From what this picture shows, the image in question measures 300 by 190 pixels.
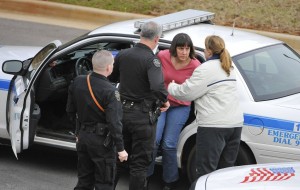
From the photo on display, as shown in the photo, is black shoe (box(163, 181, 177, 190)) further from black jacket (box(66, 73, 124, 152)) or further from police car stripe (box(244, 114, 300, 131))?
black jacket (box(66, 73, 124, 152))

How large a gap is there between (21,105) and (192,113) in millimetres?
1575

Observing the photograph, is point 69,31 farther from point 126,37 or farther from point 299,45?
point 126,37

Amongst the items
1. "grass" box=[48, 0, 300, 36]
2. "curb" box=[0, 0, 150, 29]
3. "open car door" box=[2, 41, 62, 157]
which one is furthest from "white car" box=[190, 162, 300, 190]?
"curb" box=[0, 0, 150, 29]

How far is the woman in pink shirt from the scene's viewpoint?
532 centimetres

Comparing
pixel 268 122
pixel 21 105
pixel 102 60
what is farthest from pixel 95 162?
pixel 268 122

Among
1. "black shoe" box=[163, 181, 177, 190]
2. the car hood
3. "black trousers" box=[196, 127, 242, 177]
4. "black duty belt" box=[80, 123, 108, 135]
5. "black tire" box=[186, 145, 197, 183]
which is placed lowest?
"black shoe" box=[163, 181, 177, 190]

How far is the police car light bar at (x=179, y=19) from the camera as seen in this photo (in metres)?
5.82

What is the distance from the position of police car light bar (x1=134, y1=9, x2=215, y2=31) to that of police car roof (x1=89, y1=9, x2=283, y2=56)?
0.16 ft

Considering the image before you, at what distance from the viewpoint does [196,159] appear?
5.25m

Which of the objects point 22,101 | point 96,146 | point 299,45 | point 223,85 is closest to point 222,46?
point 223,85

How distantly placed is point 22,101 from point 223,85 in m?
1.92

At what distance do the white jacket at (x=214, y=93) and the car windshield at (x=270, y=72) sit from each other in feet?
1.36

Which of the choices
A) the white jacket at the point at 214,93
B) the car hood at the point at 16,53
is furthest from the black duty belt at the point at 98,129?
the car hood at the point at 16,53

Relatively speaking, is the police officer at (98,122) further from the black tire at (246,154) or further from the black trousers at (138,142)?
the black tire at (246,154)
